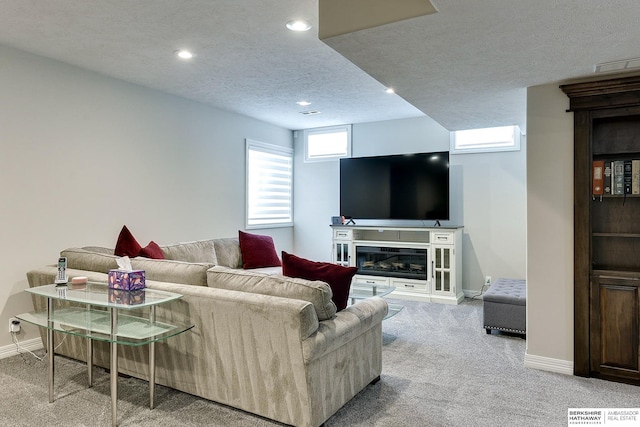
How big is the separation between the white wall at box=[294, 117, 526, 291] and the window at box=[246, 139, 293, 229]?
4.11 ft

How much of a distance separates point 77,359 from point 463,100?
3.94 meters

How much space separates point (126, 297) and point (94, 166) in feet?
7.46

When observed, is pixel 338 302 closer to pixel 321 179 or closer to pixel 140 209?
pixel 140 209

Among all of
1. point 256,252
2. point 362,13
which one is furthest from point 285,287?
point 256,252

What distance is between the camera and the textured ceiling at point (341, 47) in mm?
2186

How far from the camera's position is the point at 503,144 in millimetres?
5434

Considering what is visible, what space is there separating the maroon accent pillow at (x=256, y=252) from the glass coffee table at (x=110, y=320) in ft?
8.24

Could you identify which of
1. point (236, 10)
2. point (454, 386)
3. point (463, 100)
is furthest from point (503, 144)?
point (236, 10)

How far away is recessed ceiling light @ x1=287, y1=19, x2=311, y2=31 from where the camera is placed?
9.68ft

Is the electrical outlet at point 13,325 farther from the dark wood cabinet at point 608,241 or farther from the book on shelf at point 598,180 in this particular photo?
the book on shelf at point 598,180

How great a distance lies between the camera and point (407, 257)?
575 centimetres

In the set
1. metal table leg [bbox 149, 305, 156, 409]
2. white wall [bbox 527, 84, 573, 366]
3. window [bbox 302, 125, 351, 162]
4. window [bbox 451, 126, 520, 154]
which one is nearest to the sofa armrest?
metal table leg [bbox 149, 305, 156, 409]

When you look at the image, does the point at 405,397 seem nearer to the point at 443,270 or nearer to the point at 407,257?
the point at 443,270

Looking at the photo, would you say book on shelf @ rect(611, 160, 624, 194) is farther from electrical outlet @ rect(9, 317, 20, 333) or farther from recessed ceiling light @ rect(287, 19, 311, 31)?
electrical outlet @ rect(9, 317, 20, 333)
